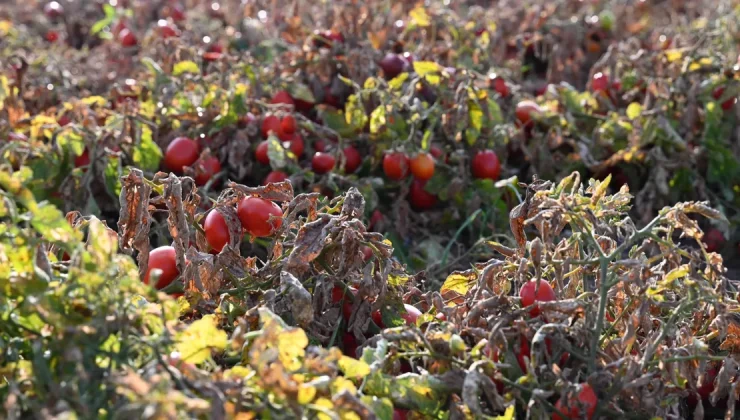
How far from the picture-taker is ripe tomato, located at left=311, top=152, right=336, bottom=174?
2.96 metres

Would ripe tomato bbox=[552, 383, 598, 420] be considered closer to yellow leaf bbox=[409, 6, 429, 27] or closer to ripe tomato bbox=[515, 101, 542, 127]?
ripe tomato bbox=[515, 101, 542, 127]

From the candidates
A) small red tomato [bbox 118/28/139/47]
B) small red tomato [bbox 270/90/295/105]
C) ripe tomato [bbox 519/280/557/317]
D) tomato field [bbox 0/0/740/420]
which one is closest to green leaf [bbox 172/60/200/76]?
tomato field [bbox 0/0/740/420]

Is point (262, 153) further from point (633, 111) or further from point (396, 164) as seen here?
point (633, 111)

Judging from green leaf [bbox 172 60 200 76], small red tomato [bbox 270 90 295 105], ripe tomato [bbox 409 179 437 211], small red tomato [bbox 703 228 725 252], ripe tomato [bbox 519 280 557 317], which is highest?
ripe tomato [bbox 519 280 557 317]

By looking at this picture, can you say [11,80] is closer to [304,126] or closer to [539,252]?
[304,126]

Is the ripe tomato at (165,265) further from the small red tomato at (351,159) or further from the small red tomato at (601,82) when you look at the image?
the small red tomato at (601,82)

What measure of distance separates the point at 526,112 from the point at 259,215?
1.71 metres

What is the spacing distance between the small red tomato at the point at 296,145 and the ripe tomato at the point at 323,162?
0.08 metres

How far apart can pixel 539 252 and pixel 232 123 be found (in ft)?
5.38

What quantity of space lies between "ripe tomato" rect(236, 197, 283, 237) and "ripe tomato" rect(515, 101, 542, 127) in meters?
1.65

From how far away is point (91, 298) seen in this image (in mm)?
1334

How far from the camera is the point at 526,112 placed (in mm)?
3404

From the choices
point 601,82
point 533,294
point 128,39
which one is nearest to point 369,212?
point 601,82

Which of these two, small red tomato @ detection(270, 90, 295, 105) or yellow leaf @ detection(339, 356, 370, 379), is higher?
yellow leaf @ detection(339, 356, 370, 379)
